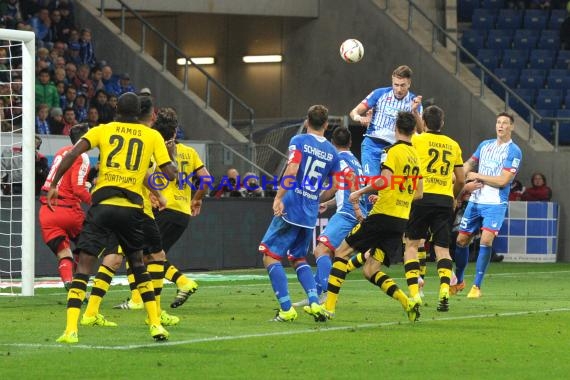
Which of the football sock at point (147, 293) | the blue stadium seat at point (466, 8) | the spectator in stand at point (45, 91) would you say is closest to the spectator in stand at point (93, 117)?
the spectator in stand at point (45, 91)

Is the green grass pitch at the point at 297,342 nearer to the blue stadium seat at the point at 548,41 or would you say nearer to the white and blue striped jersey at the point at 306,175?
the white and blue striped jersey at the point at 306,175

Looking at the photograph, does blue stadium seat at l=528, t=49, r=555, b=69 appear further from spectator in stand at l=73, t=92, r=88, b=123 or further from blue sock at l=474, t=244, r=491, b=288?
blue sock at l=474, t=244, r=491, b=288

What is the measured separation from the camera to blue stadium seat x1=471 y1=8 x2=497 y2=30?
32781mm

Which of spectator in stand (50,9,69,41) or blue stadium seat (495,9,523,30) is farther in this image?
blue stadium seat (495,9,523,30)

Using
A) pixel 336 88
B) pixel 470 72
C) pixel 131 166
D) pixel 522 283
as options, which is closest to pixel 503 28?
pixel 470 72

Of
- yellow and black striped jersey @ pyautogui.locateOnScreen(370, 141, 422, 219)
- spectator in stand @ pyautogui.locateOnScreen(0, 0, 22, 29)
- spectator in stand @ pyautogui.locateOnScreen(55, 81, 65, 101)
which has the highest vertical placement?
spectator in stand @ pyautogui.locateOnScreen(0, 0, 22, 29)

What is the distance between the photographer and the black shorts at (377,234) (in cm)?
1302

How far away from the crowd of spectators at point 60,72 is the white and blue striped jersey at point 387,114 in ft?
27.1

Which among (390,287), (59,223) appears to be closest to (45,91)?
(59,223)

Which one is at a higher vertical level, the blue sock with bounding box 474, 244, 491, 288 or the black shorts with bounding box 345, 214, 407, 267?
the black shorts with bounding box 345, 214, 407, 267

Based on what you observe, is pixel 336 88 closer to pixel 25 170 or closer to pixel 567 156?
pixel 567 156

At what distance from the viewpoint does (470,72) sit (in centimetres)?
3134

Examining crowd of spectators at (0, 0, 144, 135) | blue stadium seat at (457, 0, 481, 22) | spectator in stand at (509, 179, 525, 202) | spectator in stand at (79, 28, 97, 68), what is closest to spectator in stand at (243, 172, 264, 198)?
crowd of spectators at (0, 0, 144, 135)

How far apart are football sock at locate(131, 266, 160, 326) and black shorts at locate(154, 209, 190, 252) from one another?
343 centimetres
